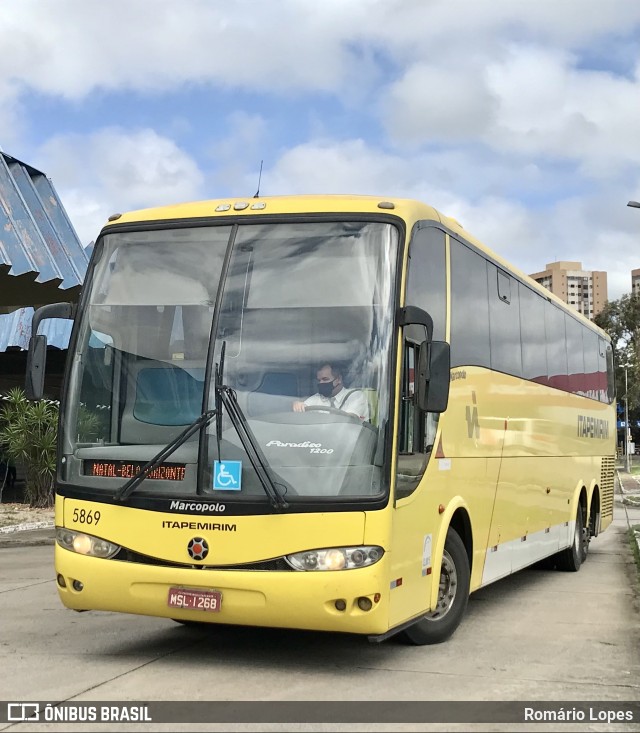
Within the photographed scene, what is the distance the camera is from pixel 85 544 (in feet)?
22.7

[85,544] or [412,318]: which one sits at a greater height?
[412,318]

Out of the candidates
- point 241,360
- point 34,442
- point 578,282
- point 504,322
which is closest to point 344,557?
point 241,360

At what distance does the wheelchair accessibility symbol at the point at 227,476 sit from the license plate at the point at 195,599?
0.68 m

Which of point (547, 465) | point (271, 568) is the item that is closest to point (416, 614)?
point (271, 568)

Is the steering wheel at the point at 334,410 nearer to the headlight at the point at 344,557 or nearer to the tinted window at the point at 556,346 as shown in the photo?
the headlight at the point at 344,557

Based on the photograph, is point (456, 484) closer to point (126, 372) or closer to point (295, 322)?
point (295, 322)

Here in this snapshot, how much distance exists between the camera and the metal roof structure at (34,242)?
52.0 ft

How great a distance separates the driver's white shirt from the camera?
6.57 m

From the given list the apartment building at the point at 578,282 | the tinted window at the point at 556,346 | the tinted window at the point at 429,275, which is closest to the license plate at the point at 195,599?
the tinted window at the point at 429,275

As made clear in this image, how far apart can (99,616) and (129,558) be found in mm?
2593

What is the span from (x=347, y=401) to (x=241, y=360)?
0.79 m
